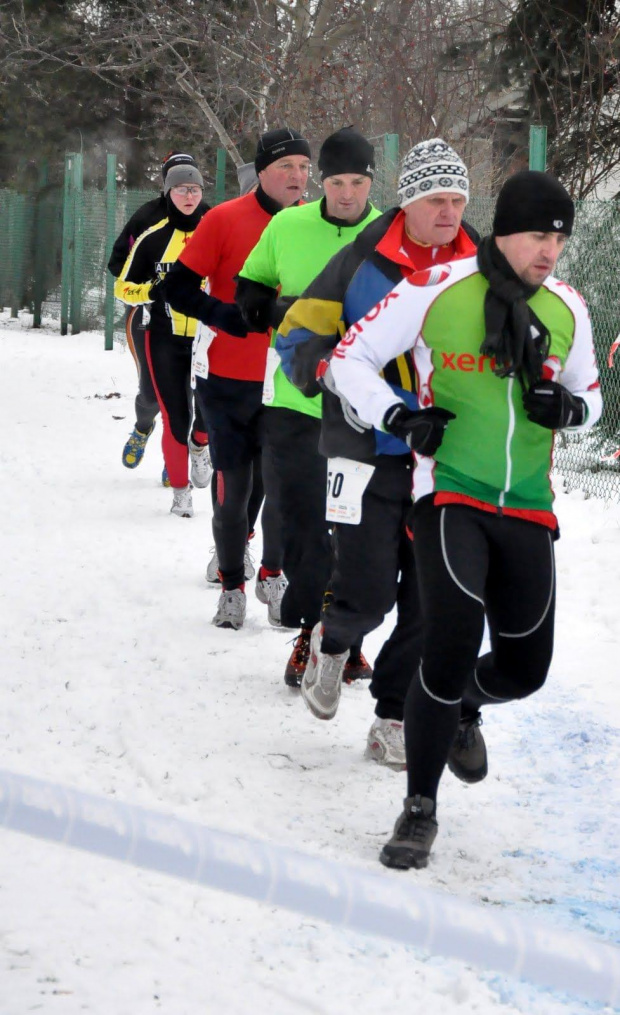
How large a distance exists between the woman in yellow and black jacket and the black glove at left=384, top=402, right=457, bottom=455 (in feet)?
16.2

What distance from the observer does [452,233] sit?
4.33 meters

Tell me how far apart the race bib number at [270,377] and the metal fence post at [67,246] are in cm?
1698

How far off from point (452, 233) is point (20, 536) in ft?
15.0

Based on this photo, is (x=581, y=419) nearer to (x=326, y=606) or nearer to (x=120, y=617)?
(x=326, y=606)

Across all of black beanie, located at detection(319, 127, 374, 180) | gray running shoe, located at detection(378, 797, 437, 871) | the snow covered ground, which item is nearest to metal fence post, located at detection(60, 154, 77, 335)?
the snow covered ground

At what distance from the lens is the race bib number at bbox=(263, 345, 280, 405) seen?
5.53m

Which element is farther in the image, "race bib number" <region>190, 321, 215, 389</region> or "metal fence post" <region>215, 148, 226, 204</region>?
"metal fence post" <region>215, 148, 226, 204</region>

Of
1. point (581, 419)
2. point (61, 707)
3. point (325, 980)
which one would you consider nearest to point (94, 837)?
point (325, 980)

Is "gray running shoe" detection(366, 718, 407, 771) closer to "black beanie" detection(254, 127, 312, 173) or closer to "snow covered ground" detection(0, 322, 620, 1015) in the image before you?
"snow covered ground" detection(0, 322, 620, 1015)

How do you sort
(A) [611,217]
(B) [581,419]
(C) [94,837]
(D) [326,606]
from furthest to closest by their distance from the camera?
(A) [611,217]
(D) [326,606]
(B) [581,419]
(C) [94,837]

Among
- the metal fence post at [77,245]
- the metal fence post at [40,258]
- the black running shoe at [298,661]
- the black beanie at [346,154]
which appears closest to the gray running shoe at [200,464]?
the black running shoe at [298,661]

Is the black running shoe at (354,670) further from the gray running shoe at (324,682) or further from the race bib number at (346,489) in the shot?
the race bib number at (346,489)

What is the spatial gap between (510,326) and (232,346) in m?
2.76

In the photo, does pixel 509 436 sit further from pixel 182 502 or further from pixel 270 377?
pixel 182 502
